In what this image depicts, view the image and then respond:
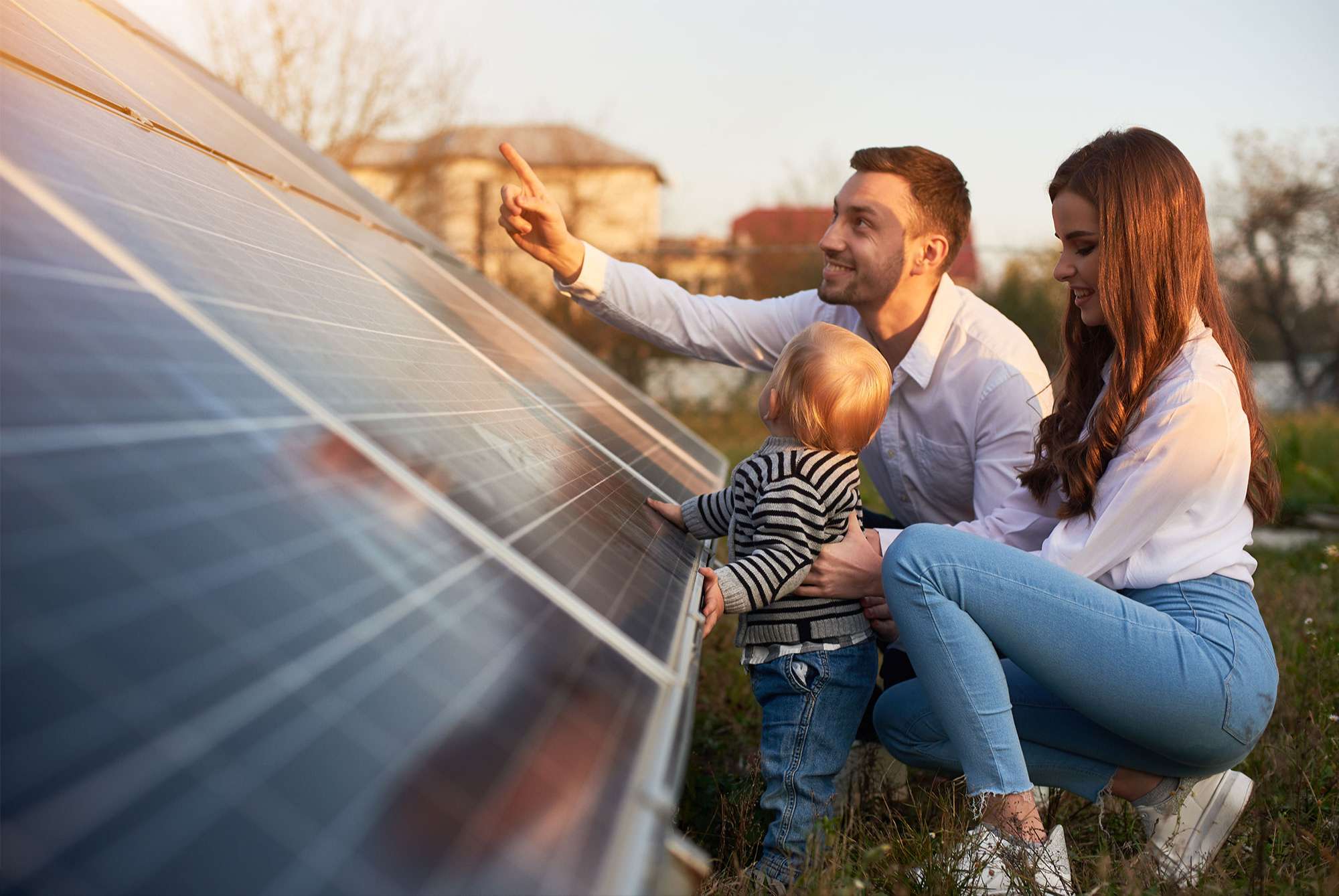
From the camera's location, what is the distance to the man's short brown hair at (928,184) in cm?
412

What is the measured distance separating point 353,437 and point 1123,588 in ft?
6.86

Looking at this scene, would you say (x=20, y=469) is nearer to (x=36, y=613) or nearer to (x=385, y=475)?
(x=36, y=613)

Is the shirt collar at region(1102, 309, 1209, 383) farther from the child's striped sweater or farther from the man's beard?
the man's beard

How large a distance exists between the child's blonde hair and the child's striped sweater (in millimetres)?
63

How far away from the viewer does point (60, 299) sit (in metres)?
1.41

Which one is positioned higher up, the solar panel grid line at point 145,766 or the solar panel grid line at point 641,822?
the solar panel grid line at point 145,766

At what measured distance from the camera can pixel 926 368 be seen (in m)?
3.87

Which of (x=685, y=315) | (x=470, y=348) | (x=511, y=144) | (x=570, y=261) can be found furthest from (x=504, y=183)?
(x=470, y=348)

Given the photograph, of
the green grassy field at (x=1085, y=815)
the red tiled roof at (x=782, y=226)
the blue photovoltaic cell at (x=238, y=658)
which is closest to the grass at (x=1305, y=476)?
the green grassy field at (x=1085, y=815)

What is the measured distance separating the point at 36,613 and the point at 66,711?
0.11m

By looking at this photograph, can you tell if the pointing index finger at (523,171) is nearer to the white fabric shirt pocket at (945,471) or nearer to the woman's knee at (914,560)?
the white fabric shirt pocket at (945,471)

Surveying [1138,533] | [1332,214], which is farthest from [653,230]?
[1138,533]

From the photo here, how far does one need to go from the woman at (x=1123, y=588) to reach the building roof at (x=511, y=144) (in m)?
17.1

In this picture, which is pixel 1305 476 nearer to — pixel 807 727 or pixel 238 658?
pixel 807 727
